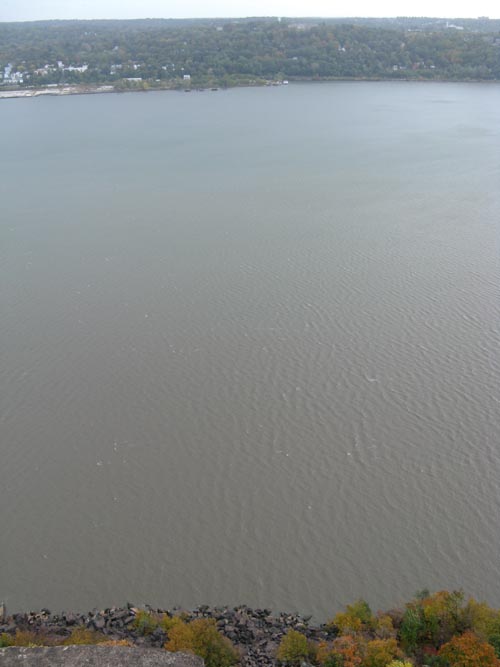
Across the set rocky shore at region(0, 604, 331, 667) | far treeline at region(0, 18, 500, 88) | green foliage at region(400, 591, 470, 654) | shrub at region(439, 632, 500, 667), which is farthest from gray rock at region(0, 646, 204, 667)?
far treeline at region(0, 18, 500, 88)

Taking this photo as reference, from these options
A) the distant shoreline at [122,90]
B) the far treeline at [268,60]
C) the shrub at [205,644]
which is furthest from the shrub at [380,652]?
the far treeline at [268,60]

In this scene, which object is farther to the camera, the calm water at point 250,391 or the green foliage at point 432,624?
the calm water at point 250,391

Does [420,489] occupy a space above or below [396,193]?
below

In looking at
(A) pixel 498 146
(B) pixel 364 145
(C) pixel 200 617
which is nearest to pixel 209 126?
(B) pixel 364 145

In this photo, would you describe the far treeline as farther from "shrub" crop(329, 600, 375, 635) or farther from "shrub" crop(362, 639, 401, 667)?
"shrub" crop(362, 639, 401, 667)

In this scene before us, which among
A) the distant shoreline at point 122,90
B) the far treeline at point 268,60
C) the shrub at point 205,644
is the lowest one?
the shrub at point 205,644

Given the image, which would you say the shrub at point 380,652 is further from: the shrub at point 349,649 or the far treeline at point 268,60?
the far treeline at point 268,60

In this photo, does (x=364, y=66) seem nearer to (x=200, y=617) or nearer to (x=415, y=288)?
(x=415, y=288)
